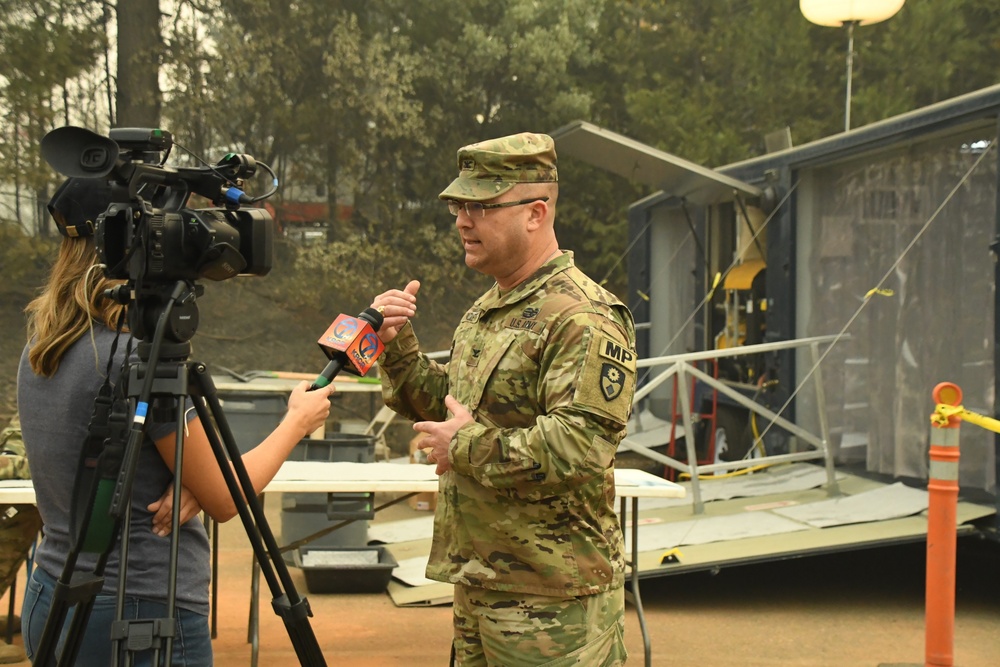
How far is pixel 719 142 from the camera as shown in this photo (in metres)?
16.4

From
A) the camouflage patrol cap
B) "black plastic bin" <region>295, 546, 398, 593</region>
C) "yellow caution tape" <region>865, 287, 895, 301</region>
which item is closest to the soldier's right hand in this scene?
the camouflage patrol cap

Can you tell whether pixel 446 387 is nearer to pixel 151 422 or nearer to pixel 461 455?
pixel 461 455

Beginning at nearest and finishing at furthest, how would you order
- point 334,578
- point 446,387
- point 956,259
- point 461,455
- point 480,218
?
point 461,455 < point 480,218 < point 446,387 < point 334,578 < point 956,259

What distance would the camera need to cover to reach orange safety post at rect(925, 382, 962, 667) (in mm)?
4230

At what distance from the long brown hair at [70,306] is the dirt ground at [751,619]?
2924 mm

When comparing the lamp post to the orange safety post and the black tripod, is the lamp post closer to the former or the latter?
the orange safety post

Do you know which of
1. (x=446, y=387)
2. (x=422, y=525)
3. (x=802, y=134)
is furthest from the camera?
(x=802, y=134)

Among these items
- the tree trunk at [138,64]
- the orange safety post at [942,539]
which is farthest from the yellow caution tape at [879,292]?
the tree trunk at [138,64]

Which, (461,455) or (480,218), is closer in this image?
(461,455)

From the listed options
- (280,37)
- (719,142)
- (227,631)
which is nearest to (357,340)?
(227,631)

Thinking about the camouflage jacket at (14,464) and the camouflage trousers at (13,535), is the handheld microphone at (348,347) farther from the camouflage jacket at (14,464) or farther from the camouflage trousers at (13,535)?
the camouflage trousers at (13,535)

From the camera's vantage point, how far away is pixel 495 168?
2502mm

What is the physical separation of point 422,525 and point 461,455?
15.6 ft

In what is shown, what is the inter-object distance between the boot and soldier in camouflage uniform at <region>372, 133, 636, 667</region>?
9.01 feet
